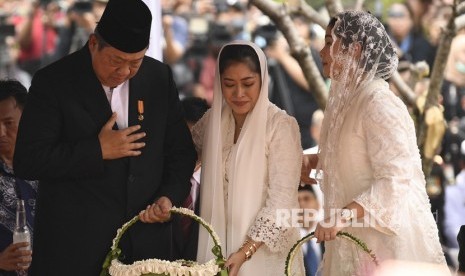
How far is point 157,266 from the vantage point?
139 inches

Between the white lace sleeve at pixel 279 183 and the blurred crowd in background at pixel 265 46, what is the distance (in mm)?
3841

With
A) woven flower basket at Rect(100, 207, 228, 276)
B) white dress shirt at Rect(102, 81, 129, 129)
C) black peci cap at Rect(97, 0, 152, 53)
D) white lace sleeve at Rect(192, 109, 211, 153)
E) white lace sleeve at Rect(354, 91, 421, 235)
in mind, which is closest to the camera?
woven flower basket at Rect(100, 207, 228, 276)

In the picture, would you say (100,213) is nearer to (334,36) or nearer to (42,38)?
(334,36)

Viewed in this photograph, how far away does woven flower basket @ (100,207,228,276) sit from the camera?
3.54m

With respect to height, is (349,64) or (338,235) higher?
(349,64)

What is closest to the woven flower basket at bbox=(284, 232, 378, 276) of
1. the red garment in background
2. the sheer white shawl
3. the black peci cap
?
the sheer white shawl

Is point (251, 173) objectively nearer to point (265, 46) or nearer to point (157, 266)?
point (157, 266)

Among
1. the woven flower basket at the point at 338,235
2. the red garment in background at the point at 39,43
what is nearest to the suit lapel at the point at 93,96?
the woven flower basket at the point at 338,235

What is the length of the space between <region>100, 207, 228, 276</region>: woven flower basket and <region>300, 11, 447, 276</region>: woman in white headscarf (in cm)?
48

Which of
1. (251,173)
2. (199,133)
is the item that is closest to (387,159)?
(251,173)

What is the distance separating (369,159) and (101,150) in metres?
1.11

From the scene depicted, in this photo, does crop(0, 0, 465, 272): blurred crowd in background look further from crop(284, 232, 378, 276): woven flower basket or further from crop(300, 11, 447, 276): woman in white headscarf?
crop(284, 232, 378, 276): woven flower basket

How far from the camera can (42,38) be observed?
852 cm

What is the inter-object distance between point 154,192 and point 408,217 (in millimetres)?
1080
